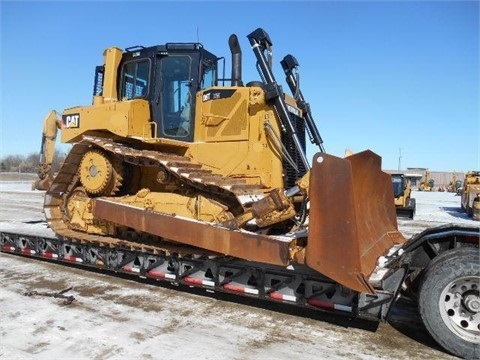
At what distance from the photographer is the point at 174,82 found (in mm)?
6715

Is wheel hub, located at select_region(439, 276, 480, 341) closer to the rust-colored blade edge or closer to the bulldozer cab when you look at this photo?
the rust-colored blade edge

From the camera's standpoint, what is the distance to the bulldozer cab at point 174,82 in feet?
21.5

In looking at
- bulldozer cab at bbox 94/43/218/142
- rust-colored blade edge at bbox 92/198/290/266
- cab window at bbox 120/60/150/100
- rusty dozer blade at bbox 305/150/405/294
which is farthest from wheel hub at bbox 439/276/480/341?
cab window at bbox 120/60/150/100

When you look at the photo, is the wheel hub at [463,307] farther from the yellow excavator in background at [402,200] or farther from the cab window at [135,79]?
the yellow excavator in background at [402,200]

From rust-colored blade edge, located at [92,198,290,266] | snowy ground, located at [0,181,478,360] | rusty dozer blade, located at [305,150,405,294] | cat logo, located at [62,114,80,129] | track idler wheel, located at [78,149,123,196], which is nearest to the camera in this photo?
snowy ground, located at [0,181,478,360]

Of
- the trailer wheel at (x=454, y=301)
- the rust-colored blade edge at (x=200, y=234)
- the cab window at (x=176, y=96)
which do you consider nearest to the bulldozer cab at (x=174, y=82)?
the cab window at (x=176, y=96)

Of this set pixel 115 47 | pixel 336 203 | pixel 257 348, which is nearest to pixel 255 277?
pixel 257 348

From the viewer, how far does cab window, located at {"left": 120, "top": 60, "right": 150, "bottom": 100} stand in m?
6.93

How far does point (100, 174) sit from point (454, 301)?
5.20 metres

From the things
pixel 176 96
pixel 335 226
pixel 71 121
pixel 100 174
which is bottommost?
pixel 335 226

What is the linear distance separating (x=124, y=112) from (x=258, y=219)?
3.02 meters

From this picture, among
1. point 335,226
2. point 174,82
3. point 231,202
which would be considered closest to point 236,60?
point 174,82

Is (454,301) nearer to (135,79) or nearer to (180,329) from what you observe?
(180,329)

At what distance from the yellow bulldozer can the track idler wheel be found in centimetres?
3
